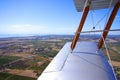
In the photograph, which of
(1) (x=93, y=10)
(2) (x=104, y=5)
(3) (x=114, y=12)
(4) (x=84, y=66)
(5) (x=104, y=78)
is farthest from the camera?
(1) (x=93, y=10)

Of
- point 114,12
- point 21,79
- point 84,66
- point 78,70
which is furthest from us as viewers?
point 21,79

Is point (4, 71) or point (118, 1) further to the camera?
point (4, 71)

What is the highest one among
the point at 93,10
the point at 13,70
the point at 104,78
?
the point at 93,10

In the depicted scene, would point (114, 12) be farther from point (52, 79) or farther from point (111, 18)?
point (52, 79)

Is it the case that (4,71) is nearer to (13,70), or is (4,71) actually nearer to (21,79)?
(13,70)

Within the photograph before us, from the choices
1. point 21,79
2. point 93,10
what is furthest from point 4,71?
point 93,10

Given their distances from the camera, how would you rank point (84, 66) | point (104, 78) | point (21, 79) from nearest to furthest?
point (104, 78) < point (84, 66) < point (21, 79)

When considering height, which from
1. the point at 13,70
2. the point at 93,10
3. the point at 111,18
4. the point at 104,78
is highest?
the point at 93,10

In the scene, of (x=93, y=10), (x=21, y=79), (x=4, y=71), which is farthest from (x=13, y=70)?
(x=93, y=10)

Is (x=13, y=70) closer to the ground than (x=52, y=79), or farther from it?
closer to the ground
